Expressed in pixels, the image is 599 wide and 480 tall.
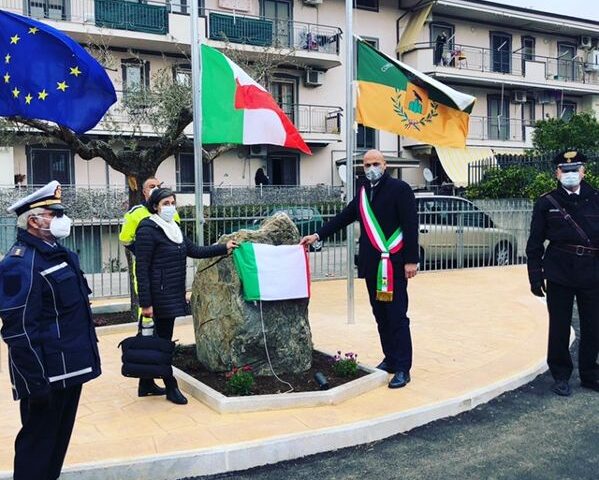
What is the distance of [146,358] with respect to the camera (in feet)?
Result: 17.4

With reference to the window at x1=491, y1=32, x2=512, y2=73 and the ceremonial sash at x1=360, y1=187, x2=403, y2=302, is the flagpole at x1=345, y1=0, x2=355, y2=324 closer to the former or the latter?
the ceremonial sash at x1=360, y1=187, x2=403, y2=302

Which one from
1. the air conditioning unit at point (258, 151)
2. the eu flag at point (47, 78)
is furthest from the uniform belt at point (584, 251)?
the air conditioning unit at point (258, 151)

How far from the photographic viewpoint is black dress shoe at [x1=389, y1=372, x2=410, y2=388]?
5.89m

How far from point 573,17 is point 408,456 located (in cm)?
3370

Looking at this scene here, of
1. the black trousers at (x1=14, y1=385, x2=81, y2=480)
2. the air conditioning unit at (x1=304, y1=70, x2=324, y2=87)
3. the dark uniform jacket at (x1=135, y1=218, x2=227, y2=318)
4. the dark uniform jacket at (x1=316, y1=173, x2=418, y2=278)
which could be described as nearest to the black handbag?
the dark uniform jacket at (x1=135, y1=218, x2=227, y2=318)

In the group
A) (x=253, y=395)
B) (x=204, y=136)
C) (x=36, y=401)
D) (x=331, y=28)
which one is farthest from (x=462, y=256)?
(x=331, y=28)

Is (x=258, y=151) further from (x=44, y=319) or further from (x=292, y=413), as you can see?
(x=44, y=319)

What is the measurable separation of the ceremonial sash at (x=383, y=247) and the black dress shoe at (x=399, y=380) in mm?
714

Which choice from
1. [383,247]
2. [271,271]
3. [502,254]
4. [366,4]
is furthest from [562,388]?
[366,4]

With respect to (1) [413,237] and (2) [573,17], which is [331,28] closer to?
(2) [573,17]

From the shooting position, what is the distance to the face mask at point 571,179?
578cm

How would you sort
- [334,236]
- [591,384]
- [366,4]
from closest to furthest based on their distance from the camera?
1. [591,384]
2. [334,236]
3. [366,4]

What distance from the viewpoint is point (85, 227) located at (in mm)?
11516

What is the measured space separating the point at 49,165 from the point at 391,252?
63.7 ft
